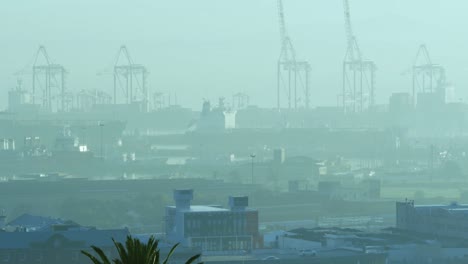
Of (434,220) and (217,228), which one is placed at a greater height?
(434,220)

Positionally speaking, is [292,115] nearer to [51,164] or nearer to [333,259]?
[51,164]

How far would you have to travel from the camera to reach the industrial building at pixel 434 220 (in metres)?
52.8

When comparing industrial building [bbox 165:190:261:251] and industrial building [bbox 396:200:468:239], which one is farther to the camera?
industrial building [bbox 396:200:468:239]

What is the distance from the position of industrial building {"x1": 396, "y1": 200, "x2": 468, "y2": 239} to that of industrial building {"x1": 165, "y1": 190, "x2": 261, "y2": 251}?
4568 millimetres

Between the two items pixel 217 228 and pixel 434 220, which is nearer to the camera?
pixel 217 228

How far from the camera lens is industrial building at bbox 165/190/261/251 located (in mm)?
50406

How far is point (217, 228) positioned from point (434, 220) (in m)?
6.14

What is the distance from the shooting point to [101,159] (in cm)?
11481

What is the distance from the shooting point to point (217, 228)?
168ft

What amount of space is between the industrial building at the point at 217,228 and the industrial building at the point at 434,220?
4568 millimetres

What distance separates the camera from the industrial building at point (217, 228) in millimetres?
50406

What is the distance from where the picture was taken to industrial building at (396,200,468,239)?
5281cm

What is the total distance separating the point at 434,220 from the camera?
176 ft

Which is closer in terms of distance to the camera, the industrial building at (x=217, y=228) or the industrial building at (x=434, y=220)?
the industrial building at (x=217, y=228)
